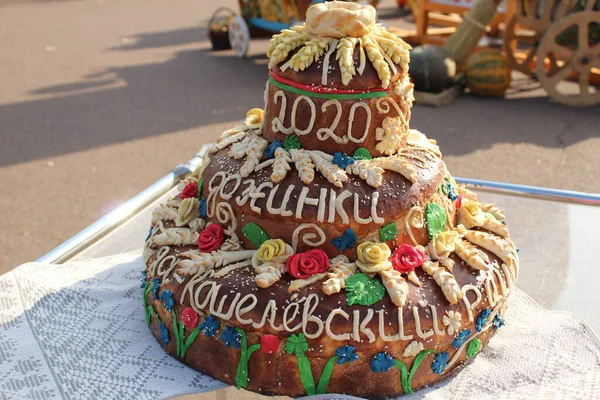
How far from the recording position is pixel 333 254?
2.56 m

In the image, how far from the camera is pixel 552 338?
114 inches

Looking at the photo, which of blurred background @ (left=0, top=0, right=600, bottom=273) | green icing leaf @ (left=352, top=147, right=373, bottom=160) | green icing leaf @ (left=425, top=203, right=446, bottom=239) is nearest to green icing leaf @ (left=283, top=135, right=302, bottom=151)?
green icing leaf @ (left=352, top=147, right=373, bottom=160)

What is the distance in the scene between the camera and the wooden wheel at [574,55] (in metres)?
7.00

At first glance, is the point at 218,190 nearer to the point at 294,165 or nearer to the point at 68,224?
the point at 294,165

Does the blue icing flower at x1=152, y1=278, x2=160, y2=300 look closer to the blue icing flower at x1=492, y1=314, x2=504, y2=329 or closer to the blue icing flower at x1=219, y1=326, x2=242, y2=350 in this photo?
the blue icing flower at x1=219, y1=326, x2=242, y2=350

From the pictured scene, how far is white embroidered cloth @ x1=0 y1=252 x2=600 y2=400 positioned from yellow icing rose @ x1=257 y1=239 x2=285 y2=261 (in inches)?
19.9

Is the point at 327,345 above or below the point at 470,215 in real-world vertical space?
below

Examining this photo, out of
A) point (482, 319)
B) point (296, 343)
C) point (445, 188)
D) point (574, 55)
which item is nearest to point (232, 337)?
point (296, 343)

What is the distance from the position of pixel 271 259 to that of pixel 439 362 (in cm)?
71

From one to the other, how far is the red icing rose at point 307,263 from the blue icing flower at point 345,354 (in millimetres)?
281

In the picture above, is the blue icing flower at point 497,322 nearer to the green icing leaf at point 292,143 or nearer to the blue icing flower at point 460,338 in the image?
the blue icing flower at point 460,338

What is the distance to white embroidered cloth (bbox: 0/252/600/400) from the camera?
101 inches

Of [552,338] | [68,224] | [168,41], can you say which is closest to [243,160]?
[552,338]

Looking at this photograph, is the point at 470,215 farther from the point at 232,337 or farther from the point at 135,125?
the point at 135,125
